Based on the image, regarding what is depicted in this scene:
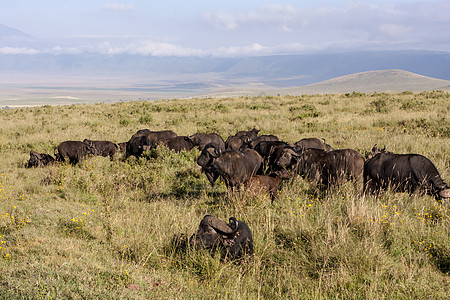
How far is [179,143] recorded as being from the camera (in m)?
13.8

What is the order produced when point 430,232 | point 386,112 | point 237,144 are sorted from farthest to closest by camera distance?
point 386,112 → point 237,144 → point 430,232

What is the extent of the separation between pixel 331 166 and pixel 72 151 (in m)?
9.79

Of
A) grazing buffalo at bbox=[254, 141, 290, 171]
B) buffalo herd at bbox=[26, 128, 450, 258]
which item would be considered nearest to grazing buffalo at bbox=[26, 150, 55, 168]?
buffalo herd at bbox=[26, 128, 450, 258]

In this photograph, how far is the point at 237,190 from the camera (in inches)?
302

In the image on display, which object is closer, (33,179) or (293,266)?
(293,266)

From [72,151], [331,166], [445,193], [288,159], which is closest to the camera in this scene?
[445,193]

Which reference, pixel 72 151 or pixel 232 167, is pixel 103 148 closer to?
pixel 72 151

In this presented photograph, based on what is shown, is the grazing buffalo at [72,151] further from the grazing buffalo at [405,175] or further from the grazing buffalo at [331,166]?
the grazing buffalo at [405,175]

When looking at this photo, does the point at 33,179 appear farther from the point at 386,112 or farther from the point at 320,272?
the point at 386,112

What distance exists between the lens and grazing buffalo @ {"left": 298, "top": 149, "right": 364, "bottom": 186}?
8570mm

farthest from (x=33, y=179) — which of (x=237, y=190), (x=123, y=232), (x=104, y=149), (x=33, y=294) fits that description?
(x=33, y=294)

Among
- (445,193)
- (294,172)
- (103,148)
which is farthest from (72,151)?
(445,193)

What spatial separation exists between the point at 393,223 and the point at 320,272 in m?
1.80

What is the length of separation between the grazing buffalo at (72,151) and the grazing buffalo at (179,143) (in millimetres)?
3044
